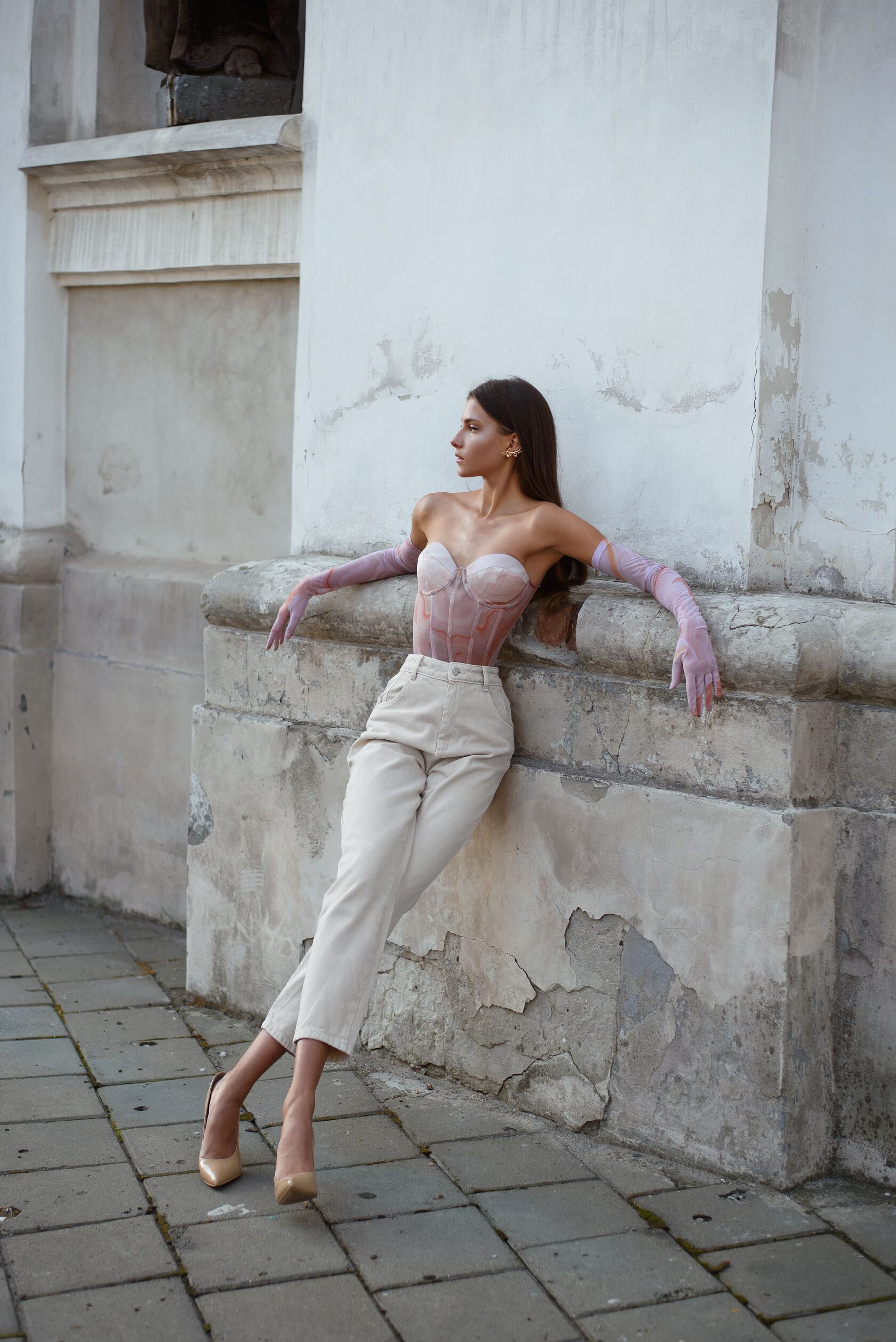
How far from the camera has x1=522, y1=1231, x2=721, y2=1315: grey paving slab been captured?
263 centimetres

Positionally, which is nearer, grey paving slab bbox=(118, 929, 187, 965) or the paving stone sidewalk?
the paving stone sidewalk

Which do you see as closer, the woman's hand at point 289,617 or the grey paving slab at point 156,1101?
the grey paving slab at point 156,1101

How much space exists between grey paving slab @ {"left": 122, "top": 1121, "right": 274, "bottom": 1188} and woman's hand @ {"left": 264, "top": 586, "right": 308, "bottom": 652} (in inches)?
50.6

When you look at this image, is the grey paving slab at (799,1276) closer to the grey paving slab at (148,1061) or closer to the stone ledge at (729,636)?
the stone ledge at (729,636)

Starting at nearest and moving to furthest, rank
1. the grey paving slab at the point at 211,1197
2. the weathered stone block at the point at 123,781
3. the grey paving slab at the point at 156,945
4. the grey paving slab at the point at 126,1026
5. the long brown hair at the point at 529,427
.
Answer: the grey paving slab at the point at 211,1197 → the long brown hair at the point at 529,427 → the grey paving slab at the point at 126,1026 → the grey paving slab at the point at 156,945 → the weathered stone block at the point at 123,781

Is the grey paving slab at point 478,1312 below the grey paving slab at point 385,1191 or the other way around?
the other way around

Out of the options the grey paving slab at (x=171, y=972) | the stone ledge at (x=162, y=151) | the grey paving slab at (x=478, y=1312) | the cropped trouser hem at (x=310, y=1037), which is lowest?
the grey paving slab at (x=171, y=972)

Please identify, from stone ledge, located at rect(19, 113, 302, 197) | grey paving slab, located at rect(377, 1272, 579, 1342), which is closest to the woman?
grey paving slab, located at rect(377, 1272, 579, 1342)

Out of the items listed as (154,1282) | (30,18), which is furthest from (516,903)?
(30,18)

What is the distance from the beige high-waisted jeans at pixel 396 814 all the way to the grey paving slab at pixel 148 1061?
668mm

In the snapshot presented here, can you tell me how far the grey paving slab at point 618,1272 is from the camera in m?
2.63

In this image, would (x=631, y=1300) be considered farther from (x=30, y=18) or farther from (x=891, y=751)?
(x=30, y=18)

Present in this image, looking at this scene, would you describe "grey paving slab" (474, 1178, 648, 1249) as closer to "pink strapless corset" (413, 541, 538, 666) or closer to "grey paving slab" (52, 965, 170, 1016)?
"pink strapless corset" (413, 541, 538, 666)

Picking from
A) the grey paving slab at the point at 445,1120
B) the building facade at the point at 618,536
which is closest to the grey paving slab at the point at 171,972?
the building facade at the point at 618,536
